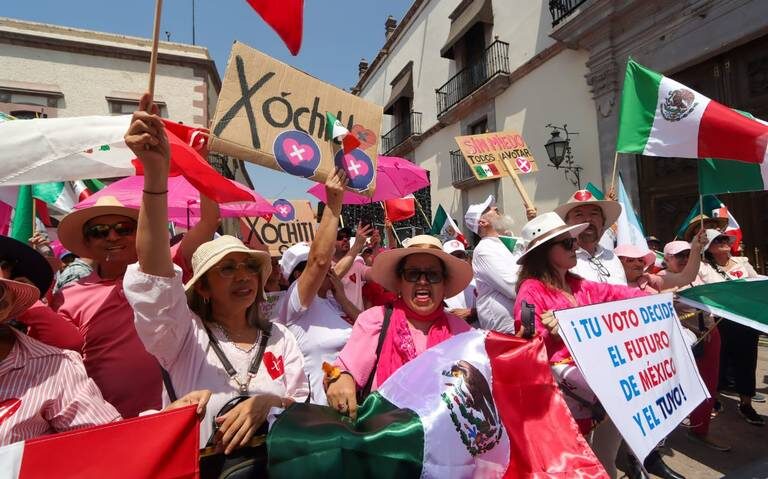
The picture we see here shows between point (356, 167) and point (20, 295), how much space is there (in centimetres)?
170

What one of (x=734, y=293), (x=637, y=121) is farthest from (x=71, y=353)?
(x=637, y=121)

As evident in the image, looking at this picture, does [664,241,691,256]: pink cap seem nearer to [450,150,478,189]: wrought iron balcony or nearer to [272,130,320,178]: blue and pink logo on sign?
[272,130,320,178]: blue and pink logo on sign

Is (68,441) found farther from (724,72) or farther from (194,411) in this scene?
(724,72)

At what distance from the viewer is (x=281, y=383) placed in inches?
69.3

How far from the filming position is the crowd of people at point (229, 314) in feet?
4.70

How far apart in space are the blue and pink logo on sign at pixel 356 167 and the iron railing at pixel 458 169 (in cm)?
1169

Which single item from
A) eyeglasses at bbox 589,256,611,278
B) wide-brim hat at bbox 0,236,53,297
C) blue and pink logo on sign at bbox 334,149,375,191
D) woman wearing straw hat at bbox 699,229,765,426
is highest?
blue and pink logo on sign at bbox 334,149,375,191

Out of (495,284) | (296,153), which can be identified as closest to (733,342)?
(495,284)

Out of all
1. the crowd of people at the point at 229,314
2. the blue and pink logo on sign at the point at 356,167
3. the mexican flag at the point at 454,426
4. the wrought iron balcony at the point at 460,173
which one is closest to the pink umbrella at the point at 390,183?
the crowd of people at the point at 229,314

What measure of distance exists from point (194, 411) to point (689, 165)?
8541 mm

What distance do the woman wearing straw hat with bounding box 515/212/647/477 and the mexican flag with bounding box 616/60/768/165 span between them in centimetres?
150

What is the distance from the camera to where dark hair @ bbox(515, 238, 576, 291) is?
2.46 m

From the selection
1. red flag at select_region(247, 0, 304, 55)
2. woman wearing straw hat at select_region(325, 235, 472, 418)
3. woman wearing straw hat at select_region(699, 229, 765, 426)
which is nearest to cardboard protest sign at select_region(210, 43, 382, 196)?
red flag at select_region(247, 0, 304, 55)

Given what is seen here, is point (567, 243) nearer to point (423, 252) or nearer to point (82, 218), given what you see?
point (423, 252)
